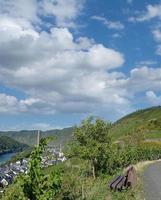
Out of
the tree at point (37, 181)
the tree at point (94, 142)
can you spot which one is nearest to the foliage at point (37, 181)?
the tree at point (37, 181)

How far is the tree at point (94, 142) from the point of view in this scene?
2089 inches

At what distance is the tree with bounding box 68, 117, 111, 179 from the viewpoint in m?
53.1

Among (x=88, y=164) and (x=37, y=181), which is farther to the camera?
(x=88, y=164)

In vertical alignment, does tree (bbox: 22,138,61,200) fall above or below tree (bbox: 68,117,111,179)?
below

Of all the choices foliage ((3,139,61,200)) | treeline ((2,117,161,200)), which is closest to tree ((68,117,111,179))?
treeline ((2,117,161,200))

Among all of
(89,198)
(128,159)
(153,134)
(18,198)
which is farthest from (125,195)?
(153,134)

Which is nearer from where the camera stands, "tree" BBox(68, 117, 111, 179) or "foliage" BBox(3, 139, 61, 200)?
"foliage" BBox(3, 139, 61, 200)

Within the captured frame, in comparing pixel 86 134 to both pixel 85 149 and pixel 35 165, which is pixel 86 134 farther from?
pixel 35 165

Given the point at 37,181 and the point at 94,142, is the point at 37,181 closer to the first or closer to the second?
the point at 37,181

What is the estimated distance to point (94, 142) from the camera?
53375mm

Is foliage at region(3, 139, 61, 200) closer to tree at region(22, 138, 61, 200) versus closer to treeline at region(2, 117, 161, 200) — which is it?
tree at region(22, 138, 61, 200)

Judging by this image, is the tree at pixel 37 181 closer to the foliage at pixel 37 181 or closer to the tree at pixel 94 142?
A: the foliage at pixel 37 181

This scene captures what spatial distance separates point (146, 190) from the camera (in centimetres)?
3344

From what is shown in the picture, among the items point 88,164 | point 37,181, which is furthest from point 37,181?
point 88,164
